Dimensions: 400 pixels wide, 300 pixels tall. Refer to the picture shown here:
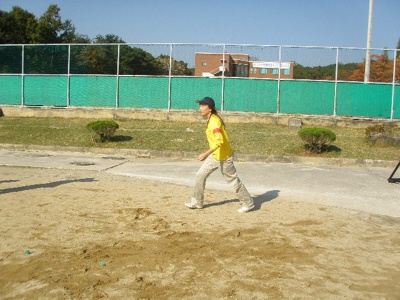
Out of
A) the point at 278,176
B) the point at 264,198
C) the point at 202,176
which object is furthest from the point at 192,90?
the point at 202,176

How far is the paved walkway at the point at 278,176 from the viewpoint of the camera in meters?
8.09

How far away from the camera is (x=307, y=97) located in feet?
57.8

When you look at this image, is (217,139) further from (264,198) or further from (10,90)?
(10,90)

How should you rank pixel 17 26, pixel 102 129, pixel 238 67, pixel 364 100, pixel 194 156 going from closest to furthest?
pixel 194 156 → pixel 102 129 → pixel 364 100 → pixel 238 67 → pixel 17 26

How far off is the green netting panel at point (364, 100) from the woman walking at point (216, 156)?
38.5 feet

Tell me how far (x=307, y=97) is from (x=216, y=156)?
11726 mm

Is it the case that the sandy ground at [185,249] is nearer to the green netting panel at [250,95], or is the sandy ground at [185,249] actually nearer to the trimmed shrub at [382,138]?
the trimmed shrub at [382,138]

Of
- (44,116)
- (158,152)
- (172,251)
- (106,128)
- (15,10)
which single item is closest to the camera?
(172,251)

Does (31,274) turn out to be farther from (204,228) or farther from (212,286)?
(204,228)

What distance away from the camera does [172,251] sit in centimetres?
Result: 492

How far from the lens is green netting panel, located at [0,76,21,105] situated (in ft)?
66.9

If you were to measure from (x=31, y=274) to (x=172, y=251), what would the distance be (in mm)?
1401

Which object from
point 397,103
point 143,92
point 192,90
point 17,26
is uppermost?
point 17,26

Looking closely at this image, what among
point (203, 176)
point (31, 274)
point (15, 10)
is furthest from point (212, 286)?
point (15, 10)
